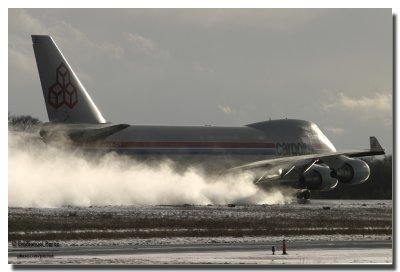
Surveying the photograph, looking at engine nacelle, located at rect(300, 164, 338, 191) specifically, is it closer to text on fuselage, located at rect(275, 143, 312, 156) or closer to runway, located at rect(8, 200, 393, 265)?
text on fuselage, located at rect(275, 143, 312, 156)

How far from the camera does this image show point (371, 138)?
6788 centimetres

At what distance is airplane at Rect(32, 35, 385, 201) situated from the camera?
60.2 m

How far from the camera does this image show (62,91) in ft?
201

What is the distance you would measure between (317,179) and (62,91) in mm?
20596

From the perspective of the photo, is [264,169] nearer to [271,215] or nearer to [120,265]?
[271,215]

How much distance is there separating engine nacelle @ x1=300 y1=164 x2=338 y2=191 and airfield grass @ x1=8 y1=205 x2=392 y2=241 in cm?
1003

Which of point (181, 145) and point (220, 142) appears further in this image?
point (220, 142)

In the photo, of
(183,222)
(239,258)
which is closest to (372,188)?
(183,222)

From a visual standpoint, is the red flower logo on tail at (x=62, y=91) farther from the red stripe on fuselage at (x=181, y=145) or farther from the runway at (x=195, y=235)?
the runway at (x=195, y=235)

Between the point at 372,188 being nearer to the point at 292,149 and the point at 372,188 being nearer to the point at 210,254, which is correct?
the point at 292,149

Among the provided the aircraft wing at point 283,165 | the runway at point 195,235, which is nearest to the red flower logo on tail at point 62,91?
the runway at point 195,235

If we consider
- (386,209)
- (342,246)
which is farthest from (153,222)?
(386,209)

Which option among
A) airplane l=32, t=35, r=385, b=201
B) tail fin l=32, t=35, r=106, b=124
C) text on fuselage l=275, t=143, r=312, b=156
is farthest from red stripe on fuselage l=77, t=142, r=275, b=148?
tail fin l=32, t=35, r=106, b=124
